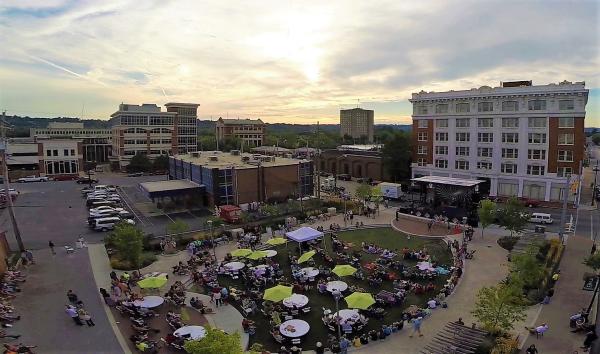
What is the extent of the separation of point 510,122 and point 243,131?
10938 cm

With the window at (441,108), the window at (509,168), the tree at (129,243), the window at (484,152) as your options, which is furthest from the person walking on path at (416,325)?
the window at (441,108)

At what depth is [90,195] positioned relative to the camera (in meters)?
62.2

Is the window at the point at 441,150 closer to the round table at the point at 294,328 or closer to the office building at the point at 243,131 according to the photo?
the round table at the point at 294,328

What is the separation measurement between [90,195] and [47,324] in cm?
4242

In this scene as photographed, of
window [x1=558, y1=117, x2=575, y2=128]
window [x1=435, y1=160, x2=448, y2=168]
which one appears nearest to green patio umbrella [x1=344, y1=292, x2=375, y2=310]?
window [x1=558, y1=117, x2=575, y2=128]

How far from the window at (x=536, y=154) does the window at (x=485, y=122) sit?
6.55 metres

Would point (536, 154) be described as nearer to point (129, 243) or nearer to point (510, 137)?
point (510, 137)

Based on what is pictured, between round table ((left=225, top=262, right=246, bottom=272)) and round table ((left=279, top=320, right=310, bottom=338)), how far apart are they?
949 centimetres

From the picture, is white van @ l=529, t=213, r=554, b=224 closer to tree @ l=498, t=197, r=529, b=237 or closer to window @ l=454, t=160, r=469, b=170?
tree @ l=498, t=197, r=529, b=237

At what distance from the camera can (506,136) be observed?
5897 centimetres

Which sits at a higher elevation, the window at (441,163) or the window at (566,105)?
the window at (566,105)

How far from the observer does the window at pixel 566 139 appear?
53625 mm

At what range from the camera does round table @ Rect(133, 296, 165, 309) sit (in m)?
25.6

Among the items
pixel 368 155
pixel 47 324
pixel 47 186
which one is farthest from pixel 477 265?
pixel 47 186
